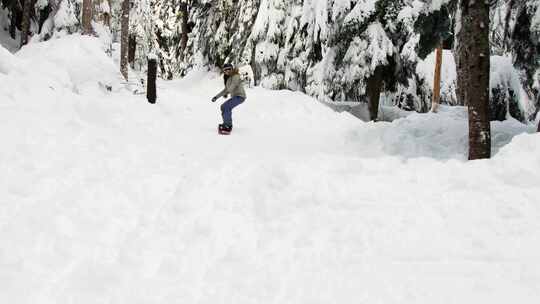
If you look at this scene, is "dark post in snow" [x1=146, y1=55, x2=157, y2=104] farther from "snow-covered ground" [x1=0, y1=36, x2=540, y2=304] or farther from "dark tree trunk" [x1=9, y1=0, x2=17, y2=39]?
"dark tree trunk" [x1=9, y1=0, x2=17, y2=39]

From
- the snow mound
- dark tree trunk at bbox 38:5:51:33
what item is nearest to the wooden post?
the snow mound

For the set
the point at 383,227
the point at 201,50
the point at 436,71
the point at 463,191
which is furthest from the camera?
the point at 201,50

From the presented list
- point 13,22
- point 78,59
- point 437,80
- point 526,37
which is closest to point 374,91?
point 437,80

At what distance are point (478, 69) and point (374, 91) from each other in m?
9.51

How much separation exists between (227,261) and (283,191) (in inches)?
62.5

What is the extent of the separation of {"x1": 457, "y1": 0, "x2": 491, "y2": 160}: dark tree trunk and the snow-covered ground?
0.80 meters

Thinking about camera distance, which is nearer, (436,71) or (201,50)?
(436,71)

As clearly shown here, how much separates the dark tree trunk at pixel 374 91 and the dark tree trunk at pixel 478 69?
919 centimetres

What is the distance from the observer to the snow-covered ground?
3.46 m

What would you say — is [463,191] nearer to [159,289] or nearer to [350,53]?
[159,289]

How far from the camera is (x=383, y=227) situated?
4.33 m

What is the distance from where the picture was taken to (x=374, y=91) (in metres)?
15.8

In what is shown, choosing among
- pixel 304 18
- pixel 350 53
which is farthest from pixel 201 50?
pixel 350 53

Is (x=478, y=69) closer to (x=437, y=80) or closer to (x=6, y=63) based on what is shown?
(x=6, y=63)
